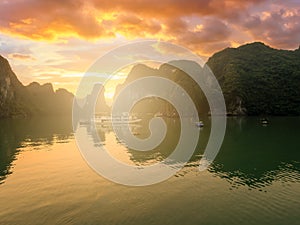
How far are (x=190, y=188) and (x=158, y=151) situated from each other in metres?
36.3

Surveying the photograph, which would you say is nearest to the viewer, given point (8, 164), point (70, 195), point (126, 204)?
point (126, 204)

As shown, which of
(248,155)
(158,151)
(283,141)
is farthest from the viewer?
(283,141)

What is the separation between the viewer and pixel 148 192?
39.6 meters

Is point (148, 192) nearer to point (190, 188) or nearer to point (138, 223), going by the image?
point (190, 188)

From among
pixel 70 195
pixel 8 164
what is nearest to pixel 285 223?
pixel 70 195

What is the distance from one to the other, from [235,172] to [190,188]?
15027mm

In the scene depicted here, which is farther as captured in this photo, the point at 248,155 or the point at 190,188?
the point at 248,155

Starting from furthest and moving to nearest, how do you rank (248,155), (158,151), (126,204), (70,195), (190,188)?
1. (158,151)
2. (248,155)
3. (190,188)
4. (70,195)
5. (126,204)

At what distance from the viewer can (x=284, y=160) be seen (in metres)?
62.1

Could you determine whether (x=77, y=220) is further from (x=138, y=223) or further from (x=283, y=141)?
(x=283, y=141)

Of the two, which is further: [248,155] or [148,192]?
[248,155]

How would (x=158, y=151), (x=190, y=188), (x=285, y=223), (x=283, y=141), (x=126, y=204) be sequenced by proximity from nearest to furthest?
(x=285, y=223) < (x=126, y=204) < (x=190, y=188) < (x=158, y=151) < (x=283, y=141)

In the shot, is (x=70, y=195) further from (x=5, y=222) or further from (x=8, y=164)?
(x=8, y=164)

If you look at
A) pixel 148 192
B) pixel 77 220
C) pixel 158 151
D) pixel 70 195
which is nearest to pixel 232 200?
pixel 148 192
